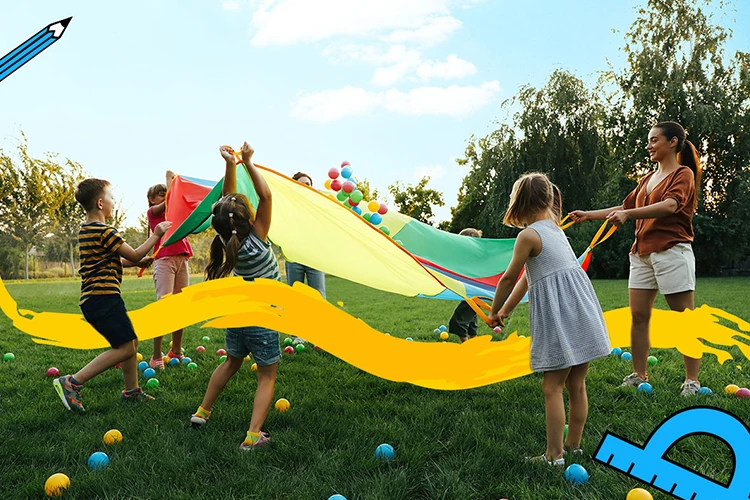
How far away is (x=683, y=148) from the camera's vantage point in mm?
3373

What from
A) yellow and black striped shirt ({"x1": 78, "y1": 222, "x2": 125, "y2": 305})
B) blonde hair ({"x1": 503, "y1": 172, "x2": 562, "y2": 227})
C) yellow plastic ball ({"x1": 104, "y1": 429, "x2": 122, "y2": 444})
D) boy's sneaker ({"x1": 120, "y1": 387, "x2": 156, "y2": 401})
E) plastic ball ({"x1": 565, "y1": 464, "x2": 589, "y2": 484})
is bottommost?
boy's sneaker ({"x1": 120, "y1": 387, "x2": 156, "y2": 401})

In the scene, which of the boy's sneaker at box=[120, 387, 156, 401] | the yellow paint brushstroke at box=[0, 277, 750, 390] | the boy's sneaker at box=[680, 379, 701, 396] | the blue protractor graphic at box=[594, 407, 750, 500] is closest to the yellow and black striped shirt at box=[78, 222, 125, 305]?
the yellow paint brushstroke at box=[0, 277, 750, 390]

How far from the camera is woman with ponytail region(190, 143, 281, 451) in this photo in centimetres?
272

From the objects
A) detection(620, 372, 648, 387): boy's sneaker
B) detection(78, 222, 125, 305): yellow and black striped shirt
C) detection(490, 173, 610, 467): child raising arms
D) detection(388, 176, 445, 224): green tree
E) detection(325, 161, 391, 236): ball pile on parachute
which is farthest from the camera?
detection(388, 176, 445, 224): green tree

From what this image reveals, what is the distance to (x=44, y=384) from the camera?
3.89m

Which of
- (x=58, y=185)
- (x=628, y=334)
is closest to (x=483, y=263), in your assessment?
(x=628, y=334)

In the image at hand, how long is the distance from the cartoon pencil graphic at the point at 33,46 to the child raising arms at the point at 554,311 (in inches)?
80.1

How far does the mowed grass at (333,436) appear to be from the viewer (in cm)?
223

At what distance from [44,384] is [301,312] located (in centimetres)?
234

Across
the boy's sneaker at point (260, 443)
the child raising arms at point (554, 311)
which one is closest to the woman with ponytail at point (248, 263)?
the boy's sneaker at point (260, 443)

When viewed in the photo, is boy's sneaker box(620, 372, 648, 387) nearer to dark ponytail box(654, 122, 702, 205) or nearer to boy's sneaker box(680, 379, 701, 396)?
boy's sneaker box(680, 379, 701, 396)

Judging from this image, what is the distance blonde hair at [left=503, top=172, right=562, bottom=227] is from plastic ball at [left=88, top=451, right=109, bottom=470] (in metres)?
2.12

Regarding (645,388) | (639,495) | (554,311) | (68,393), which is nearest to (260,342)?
(68,393)

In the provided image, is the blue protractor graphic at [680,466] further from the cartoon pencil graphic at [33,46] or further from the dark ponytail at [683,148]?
the cartoon pencil graphic at [33,46]
